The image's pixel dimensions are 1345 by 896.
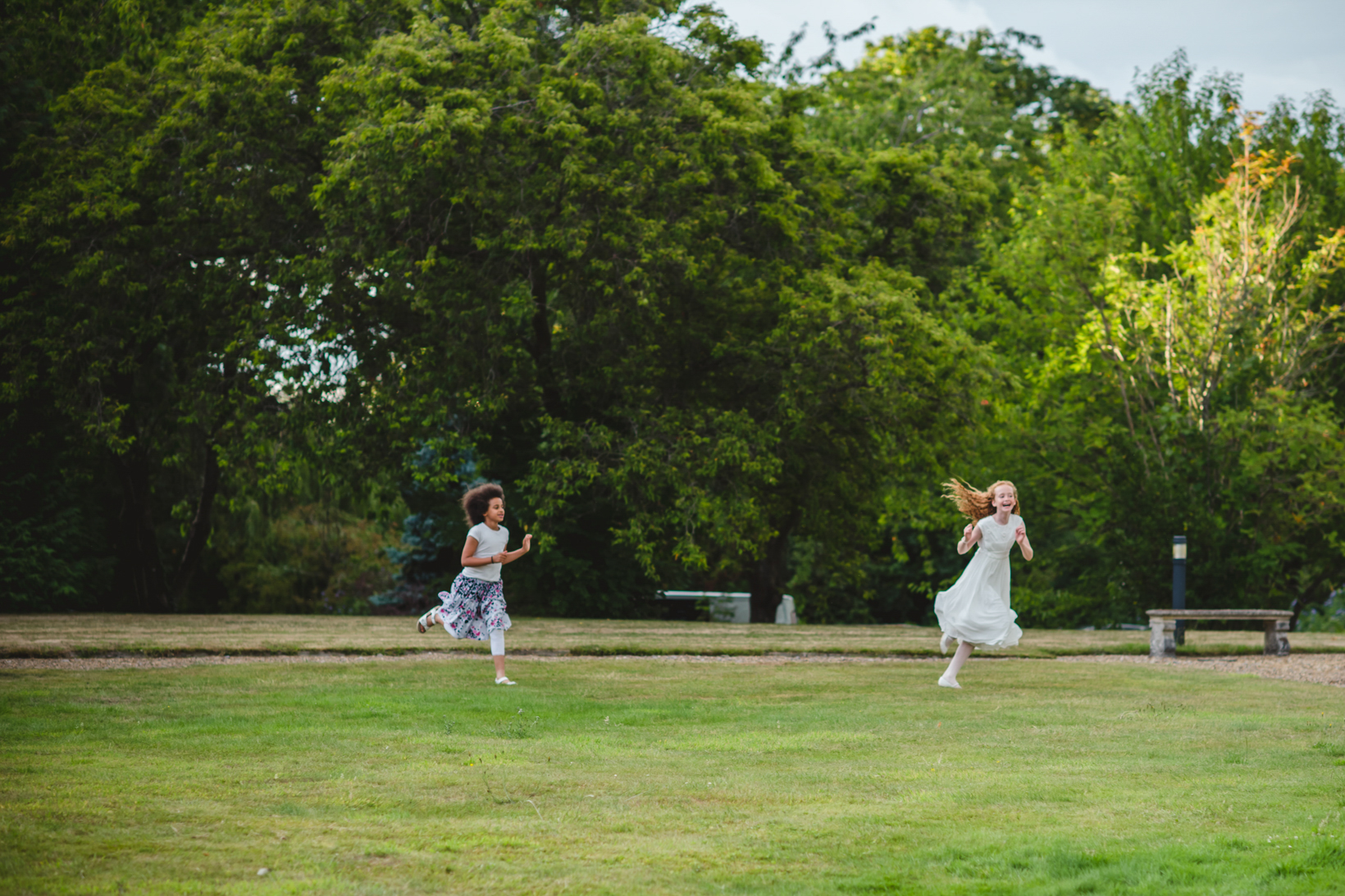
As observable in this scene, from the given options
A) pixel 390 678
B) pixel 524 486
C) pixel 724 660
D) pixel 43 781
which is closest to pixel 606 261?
pixel 524 486

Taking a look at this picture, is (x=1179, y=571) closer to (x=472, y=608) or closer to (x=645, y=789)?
(x=472, y=608)

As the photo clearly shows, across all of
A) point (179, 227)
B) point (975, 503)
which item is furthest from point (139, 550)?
point (975, 503)

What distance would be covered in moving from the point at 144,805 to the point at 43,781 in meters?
0.87

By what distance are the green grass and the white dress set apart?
611mm

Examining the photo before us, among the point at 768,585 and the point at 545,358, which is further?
the point at 768,585

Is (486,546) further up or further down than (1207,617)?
further up

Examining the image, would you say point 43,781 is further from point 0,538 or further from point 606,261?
point 0,538

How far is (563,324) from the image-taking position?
880 inches

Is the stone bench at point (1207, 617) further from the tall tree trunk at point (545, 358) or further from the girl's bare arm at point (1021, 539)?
the tall tree trunk at point (545, 358)

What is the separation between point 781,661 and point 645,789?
845cm

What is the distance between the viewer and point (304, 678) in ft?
38.0

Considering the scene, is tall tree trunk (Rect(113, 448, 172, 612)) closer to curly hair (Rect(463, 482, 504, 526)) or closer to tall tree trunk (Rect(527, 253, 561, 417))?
tall tree trunk (Rect(527, 253, 561, 417))

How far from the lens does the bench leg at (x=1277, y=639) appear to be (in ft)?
56.2

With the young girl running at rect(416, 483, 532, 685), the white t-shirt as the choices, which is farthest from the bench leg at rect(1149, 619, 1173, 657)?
the white t-shirt
